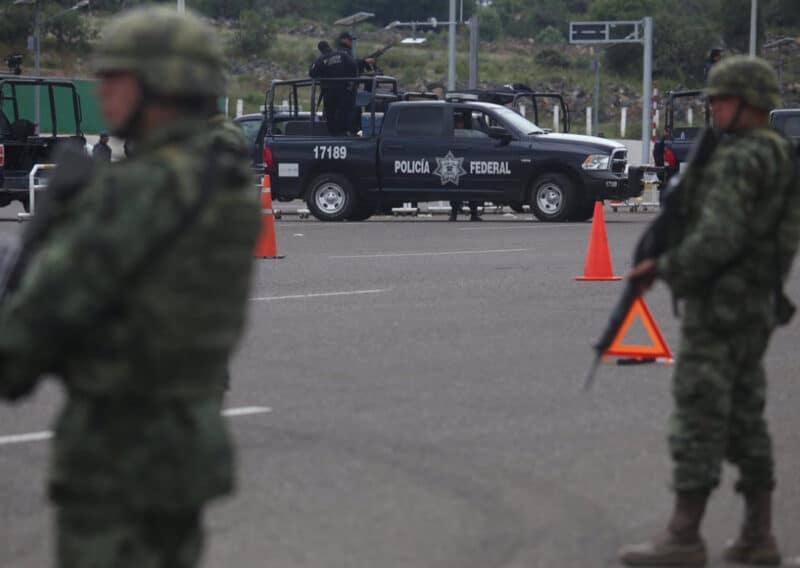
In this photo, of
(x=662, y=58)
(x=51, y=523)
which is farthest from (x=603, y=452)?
(x=662, y=58)

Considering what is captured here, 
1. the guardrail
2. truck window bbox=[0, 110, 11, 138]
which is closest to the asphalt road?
the guardrail

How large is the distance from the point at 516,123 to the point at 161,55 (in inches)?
901

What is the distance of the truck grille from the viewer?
84.8 ft

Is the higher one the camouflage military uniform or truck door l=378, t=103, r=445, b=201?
the camouflage military uniform

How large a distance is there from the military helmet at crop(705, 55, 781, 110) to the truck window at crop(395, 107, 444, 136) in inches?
805

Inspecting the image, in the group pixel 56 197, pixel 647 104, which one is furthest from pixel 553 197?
pixel 56 197

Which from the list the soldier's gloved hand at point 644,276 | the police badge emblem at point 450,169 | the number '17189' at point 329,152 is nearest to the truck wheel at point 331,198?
the number '17189' at point 329,152

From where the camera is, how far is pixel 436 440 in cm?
Answer: 800

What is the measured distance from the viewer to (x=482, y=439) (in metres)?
8.05

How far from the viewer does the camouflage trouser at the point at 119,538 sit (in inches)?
135

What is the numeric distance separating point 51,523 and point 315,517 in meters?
0.94

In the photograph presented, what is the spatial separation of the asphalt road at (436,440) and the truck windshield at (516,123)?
11.2 metres

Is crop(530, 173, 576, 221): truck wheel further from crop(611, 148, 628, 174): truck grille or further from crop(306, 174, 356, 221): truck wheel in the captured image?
crop(306, 174, 356, 221): truck wheel

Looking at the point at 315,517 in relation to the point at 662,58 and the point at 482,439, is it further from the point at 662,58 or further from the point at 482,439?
the point at 662,58
